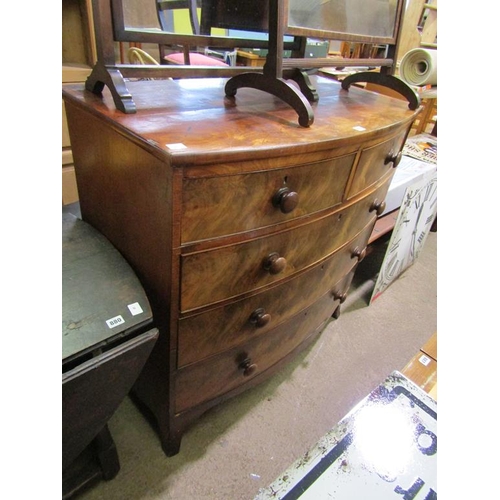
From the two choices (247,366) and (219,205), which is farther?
(247,366)

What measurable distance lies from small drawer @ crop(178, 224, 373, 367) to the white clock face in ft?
2.30

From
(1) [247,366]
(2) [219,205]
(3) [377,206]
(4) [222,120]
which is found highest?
(4) [222,120]

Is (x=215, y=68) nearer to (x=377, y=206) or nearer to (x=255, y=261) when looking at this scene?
(x=255, y=261)

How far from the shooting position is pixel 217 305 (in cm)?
86

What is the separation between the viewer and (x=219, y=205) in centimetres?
70

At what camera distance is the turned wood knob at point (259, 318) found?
3.14ft

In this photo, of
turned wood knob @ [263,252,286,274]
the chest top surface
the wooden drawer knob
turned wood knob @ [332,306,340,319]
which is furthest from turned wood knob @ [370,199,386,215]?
turned wood knob @ [332,306,340,319]

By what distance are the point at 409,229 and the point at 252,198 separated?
1455 millimetres

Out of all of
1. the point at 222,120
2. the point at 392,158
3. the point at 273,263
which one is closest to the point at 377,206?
the point at 392,158

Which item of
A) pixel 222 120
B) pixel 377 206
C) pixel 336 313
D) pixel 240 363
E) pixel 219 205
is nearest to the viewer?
pixel 219 205

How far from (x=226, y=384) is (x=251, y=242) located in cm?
55

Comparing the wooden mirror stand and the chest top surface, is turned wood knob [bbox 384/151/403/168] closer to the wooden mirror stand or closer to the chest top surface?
the chest top surface
